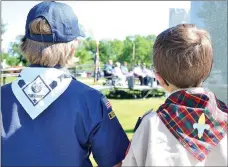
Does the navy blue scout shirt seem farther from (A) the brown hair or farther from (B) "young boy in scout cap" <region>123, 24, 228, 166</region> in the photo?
(A) the brown hair

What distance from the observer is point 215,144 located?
145 cm

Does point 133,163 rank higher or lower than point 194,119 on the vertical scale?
lower

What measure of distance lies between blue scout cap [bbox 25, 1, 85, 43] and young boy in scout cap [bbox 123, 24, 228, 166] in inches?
16.2

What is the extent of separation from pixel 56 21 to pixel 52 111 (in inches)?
14.8

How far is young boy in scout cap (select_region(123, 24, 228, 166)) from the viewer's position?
1448 mm

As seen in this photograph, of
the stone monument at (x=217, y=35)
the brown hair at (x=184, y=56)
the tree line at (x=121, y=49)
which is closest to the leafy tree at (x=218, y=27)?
the stone monument at (x=217, y=35)

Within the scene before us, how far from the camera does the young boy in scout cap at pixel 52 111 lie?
1.60 m

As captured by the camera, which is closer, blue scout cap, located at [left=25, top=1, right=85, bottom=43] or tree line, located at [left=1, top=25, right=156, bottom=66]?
blue scout cap, located at [left=25, top=1, right=85, bottom=43]

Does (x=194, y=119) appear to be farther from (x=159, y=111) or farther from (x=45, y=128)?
(x=45, y=128)

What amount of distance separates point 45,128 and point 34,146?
0.09 meters

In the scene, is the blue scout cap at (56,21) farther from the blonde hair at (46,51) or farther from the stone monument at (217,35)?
the stone monument at (217,35)

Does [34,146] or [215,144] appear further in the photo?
[34,146]

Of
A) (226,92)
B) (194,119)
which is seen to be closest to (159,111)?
(194,119)

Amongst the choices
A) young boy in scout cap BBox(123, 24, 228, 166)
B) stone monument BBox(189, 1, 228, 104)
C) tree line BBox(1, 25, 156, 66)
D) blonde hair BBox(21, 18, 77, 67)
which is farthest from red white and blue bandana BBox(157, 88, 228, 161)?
tree line BBox(1, 25, 156, 66)
